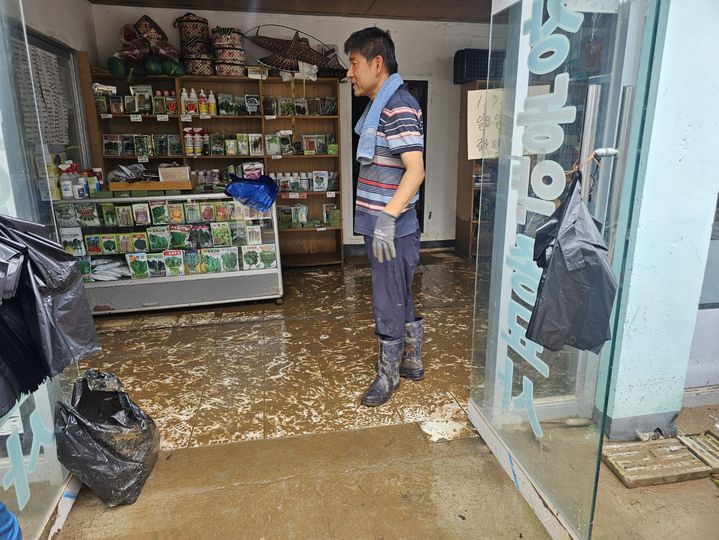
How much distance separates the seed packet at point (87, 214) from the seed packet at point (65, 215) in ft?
0.09

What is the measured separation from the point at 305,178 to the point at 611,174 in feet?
13.3

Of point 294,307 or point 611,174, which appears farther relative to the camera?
point 294,307

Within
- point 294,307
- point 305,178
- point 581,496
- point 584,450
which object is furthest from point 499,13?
point 305,178

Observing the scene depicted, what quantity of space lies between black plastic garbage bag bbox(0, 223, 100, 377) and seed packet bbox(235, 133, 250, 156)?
361 centimetres

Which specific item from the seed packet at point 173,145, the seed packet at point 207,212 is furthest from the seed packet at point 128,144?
the seed packet at point 207,212

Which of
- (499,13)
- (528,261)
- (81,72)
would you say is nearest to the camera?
(528,261)

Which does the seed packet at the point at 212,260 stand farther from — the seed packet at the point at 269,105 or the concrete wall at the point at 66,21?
the concrete wall at the point at 66,21

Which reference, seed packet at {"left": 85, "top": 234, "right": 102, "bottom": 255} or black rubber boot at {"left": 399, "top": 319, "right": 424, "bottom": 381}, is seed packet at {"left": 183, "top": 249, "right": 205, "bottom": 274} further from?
black rubber boot at {"left": 399, "top": 319, "right": 424, "bottom": 381}

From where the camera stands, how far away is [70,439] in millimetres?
1641

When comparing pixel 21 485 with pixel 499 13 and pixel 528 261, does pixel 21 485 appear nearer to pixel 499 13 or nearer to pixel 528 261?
pixel 528 261

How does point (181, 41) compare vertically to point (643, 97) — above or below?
above

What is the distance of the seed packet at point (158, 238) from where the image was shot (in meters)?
3.60

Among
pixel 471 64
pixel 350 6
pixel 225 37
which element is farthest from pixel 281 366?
pixel 471 64

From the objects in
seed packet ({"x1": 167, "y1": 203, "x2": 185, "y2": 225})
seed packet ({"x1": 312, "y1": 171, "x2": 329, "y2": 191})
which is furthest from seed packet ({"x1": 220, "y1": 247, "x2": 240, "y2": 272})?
seed packet ({"x1": 312, "y1": 171, "x2": 329, "y2": 191})
